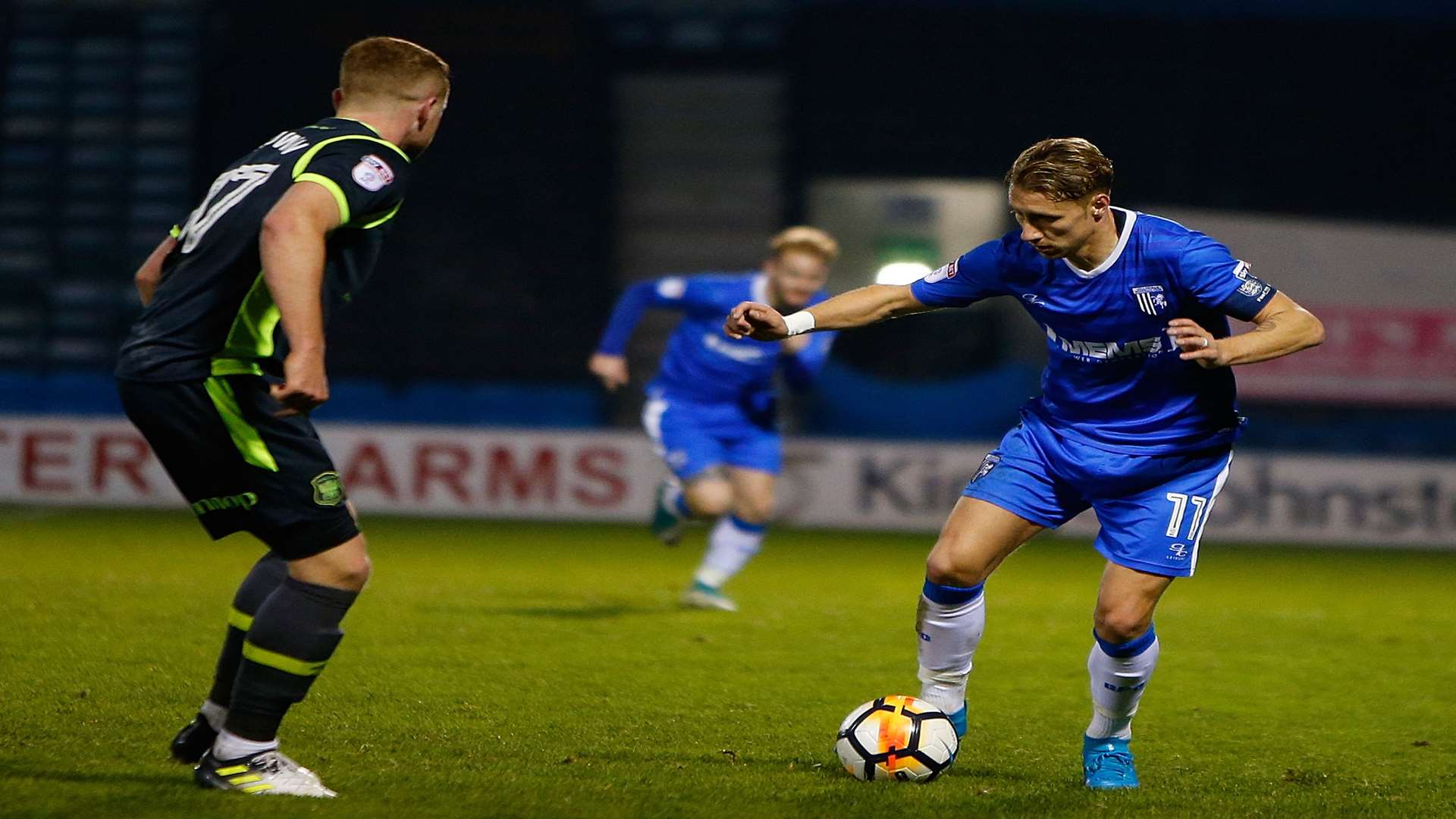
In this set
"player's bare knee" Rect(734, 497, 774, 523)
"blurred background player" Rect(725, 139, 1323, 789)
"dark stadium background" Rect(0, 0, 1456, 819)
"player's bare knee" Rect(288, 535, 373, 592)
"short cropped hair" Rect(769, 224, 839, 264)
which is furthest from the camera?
"dark stadium background" Rect(0, 0, 1456, 819)

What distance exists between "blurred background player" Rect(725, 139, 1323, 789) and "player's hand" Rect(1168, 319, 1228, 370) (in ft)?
1.16

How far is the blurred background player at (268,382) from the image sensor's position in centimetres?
368

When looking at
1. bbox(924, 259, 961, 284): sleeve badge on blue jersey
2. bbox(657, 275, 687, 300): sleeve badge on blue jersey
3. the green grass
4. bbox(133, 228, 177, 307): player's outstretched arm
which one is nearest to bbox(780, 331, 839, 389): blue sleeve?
bbox(657, 275, 687, 300): sleeve badge on blue jersey

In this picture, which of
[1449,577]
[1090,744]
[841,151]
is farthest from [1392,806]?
[841,151]

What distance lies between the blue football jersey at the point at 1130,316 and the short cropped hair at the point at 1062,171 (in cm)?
20

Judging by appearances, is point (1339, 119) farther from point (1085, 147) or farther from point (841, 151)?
point (1085, 147)

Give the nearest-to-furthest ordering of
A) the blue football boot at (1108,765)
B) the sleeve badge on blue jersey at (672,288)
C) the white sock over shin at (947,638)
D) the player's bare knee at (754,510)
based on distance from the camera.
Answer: the blue football boot at (1108,765) < the white sock over shin at (947,638) < the player's bare knee at (754,510) < the sleeve badge on blue jersey at (672,288)

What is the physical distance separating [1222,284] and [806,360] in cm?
421

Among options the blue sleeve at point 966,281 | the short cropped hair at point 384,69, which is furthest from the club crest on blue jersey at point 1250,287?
the short cropped hair at point 384,69

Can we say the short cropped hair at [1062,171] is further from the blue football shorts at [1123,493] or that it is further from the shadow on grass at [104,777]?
the shadow on grass at [104,777]

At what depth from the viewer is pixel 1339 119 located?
16453 mm

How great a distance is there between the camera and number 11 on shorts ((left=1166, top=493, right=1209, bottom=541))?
14.4 ft

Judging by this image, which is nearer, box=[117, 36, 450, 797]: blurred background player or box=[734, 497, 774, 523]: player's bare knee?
box=[117, 36, 450, 797]: blurred background player

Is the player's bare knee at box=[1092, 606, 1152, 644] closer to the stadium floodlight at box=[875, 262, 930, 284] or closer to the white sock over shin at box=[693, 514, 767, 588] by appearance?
the white sock over shin at box=[693, 514, 767, 588]
